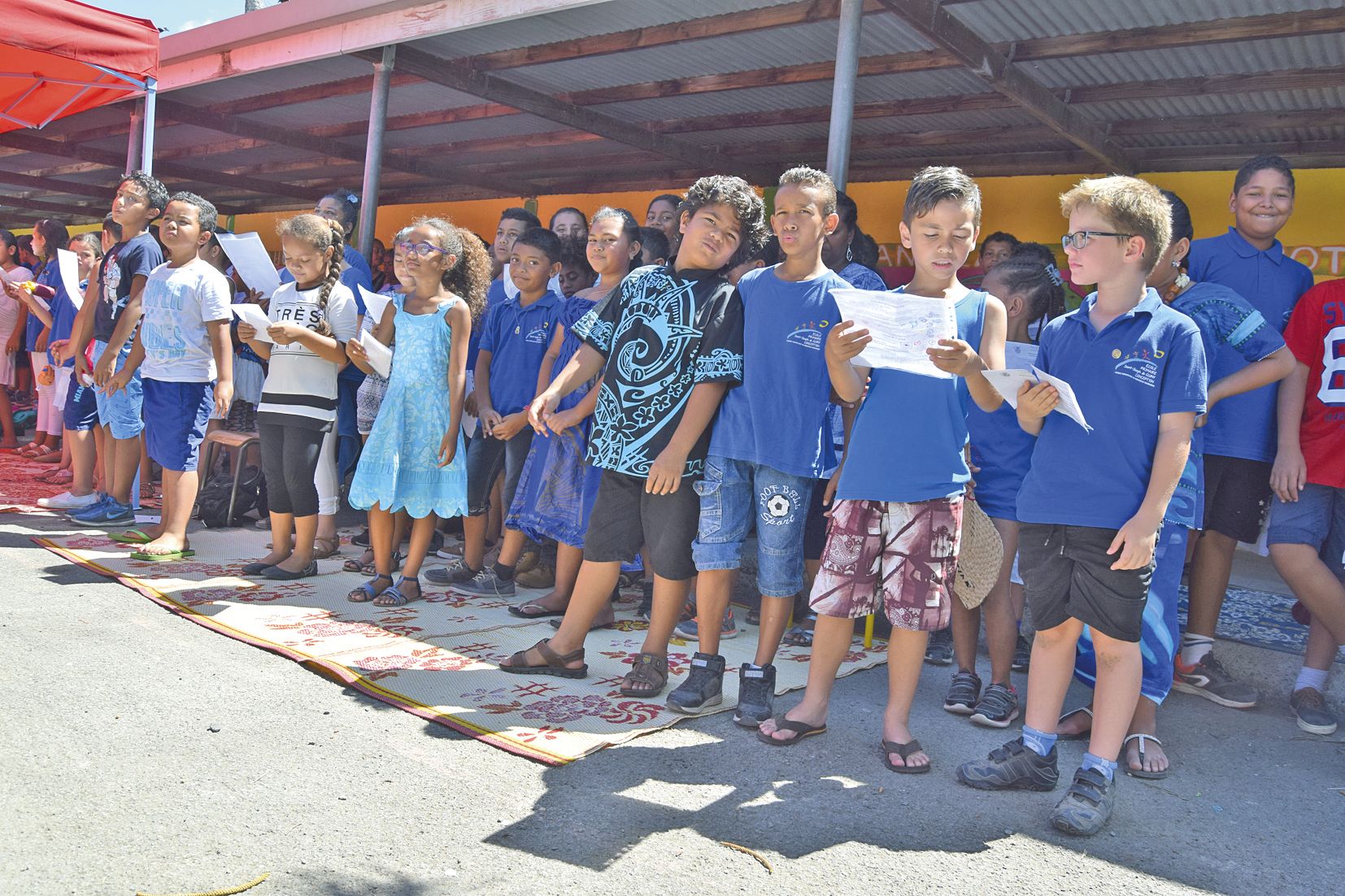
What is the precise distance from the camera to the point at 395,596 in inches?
188

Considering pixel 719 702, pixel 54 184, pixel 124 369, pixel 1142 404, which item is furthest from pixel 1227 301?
pixel 54 184

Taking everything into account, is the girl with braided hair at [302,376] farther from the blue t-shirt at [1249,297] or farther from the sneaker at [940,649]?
the blue t-shirt at [1249,297]

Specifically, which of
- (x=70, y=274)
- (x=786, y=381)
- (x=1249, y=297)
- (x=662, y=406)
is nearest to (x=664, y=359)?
(x=662, y=406)

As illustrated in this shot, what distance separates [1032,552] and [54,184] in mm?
15486

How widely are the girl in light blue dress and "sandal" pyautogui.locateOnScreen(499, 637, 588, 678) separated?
1.12 meters

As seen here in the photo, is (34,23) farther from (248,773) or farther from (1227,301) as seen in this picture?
(1227,301)

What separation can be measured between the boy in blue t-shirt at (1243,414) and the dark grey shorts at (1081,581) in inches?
51.2

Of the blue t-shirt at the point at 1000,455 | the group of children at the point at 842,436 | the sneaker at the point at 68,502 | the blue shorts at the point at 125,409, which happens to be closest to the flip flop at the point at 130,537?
the group of children at the point at 842,436

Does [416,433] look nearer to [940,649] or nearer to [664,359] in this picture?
[664,359]

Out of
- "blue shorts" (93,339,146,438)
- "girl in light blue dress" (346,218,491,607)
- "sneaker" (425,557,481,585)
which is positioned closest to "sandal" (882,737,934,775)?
"girl in light blue dress" (346,218,491,607)

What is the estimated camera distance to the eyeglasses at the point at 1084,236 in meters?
2.91

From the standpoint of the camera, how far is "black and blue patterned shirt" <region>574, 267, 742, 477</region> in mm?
3594

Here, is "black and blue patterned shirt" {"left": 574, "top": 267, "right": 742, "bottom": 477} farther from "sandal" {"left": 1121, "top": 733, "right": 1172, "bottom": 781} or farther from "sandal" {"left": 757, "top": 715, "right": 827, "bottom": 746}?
"sandal" {"left": 1121, "top": 733, "right": 1172, "bottom": 781}

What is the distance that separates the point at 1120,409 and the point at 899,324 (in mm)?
654
